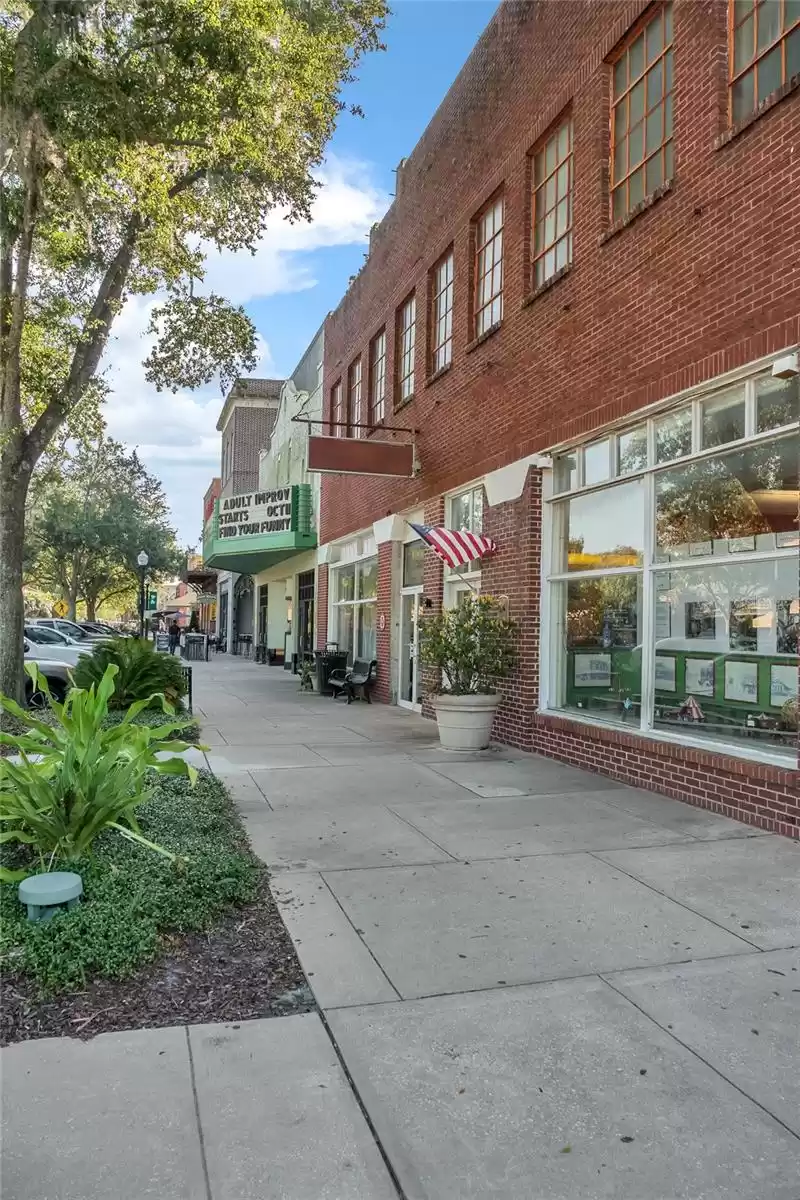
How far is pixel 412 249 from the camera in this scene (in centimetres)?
1458

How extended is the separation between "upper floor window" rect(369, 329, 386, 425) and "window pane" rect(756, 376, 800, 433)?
10507mm

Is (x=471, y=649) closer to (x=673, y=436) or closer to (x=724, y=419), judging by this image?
(x=673, y=436)

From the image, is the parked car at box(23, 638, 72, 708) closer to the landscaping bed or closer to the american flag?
the american flag

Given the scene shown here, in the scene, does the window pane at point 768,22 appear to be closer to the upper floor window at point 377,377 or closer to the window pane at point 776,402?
the window pane at point 776,402

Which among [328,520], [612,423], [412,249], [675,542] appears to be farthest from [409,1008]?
[328,520]

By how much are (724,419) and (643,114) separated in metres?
3.39

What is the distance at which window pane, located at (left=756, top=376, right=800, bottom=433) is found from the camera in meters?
6.16

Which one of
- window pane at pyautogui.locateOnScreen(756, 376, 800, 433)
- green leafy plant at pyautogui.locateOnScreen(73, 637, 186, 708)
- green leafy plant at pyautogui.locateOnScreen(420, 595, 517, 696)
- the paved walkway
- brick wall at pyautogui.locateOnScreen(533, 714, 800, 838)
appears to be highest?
window pane at pyautogui.locateOnScreen(756, 376, 800, 433)

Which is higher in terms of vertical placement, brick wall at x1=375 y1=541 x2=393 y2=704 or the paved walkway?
brick wall at x1=375 y1=541 x2=393 y2=704

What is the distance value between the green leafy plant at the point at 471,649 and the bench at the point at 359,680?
20.1ft

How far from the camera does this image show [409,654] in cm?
1491

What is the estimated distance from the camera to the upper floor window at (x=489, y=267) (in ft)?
36.8

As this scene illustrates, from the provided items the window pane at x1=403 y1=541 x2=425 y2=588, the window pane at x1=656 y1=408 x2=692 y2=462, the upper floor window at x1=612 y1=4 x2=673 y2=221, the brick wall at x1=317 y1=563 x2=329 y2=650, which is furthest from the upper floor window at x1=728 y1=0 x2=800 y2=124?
the brick wall at x1=317 y1=563 x2=329 y2=650

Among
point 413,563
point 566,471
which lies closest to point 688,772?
point 566,471
